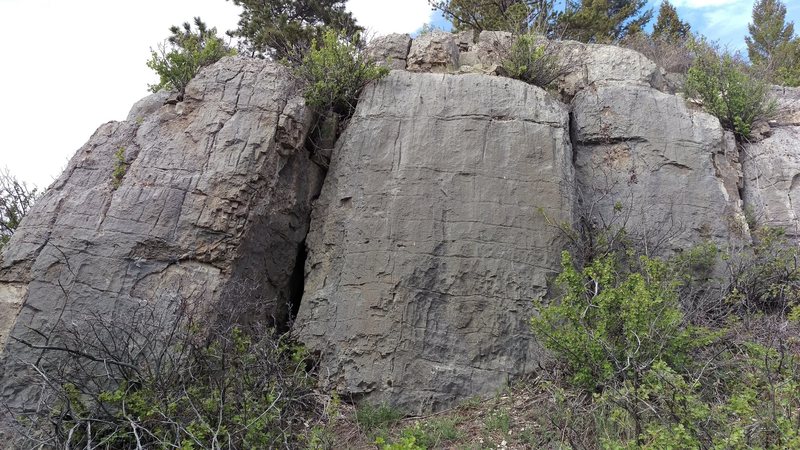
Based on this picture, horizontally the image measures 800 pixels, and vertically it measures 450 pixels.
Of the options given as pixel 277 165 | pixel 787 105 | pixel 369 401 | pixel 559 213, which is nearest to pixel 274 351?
pixel 369 401

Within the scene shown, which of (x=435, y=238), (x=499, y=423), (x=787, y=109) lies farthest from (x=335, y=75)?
(x=787, y=109)

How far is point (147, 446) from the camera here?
213 inches

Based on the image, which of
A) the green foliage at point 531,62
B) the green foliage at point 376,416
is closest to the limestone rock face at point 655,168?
the green foliage at point 531,62

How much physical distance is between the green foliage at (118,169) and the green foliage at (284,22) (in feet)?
15.9

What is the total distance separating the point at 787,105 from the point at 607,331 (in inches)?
245

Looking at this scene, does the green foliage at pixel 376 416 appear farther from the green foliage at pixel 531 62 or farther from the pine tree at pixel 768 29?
the pine tree at pixel 768 29

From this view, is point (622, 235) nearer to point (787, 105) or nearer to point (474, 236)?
point (474, 236)

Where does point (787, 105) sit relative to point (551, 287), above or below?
above

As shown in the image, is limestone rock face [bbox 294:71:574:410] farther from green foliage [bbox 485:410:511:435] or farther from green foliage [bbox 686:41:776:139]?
green foliage [bbox 686:41:776:139]

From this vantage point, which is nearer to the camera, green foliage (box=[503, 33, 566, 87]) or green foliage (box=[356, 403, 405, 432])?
green foliage (box=[356, 403, 405, 432])

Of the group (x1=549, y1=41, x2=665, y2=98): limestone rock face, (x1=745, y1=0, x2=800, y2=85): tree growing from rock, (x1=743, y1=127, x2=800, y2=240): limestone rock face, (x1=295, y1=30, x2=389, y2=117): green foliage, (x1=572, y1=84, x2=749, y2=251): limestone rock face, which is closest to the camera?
(x1=572, y1=84, x2=749, y2=251): limestone rock face

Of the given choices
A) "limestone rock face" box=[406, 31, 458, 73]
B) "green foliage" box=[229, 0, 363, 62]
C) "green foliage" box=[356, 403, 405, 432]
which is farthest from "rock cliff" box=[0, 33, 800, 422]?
"green foliage" box=[229, 0, 363, 62]

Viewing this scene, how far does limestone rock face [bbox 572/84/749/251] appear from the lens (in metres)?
8.05

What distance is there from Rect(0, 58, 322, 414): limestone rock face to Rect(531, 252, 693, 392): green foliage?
10.9ft
